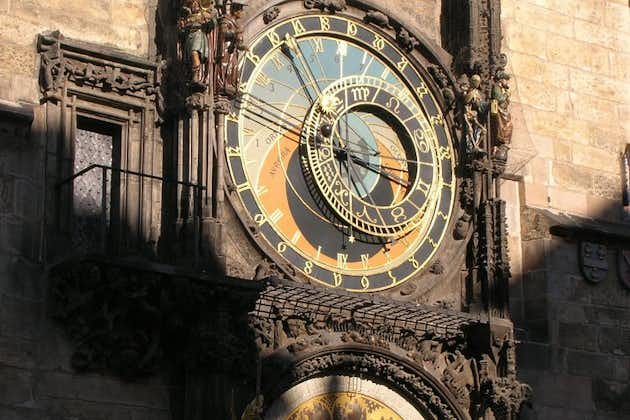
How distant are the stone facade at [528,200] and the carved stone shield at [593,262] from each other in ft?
0.25

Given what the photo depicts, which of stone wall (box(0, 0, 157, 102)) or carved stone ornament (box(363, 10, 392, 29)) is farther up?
carved stone ornament (box(363, 10, 392, 29))

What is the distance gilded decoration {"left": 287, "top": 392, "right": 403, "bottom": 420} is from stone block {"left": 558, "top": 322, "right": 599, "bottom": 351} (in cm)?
233

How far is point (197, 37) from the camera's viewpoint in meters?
14.9

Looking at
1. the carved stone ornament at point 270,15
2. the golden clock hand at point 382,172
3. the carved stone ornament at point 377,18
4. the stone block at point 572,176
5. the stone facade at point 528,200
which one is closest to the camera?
the stone facade at point 528,200

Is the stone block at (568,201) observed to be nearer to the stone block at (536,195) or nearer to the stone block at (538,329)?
the stone block at (536,195)

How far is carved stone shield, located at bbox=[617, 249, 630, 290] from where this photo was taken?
17.5 meters

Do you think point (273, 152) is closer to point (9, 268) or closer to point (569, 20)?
point (9, 268)

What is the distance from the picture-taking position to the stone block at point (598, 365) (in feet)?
55.9

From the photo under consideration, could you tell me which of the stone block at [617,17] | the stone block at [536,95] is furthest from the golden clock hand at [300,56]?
the stone block at [617,17]

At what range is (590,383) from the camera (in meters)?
17.1

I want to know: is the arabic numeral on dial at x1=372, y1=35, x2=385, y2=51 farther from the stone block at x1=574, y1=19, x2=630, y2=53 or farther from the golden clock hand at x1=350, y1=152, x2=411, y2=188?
the stone block at x1=574, y1=19, x2=630, y2=53

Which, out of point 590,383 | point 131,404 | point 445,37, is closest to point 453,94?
point 445,37

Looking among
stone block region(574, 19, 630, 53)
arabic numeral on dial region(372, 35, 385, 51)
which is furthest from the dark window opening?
stone block region(574, 19, 630, 53)

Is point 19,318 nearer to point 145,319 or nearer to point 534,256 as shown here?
point 145,319
